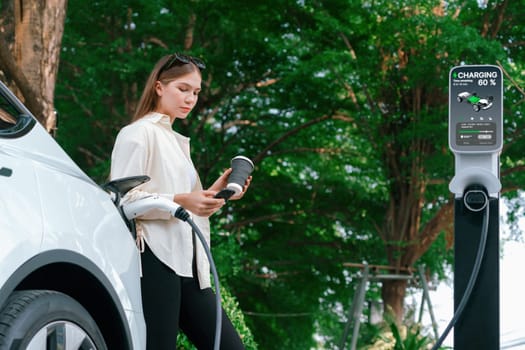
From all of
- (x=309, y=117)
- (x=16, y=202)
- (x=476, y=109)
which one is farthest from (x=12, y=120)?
(x=309, y=117)

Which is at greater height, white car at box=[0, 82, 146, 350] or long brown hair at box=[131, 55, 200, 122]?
long brown hair at box=[131, 55, 200, 122]

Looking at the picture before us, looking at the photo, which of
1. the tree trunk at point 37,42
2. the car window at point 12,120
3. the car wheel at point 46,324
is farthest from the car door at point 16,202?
the tree trunk at point 37,42

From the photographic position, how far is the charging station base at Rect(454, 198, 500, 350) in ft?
12.1

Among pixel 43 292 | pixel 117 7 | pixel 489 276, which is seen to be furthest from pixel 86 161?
pixel 43 292

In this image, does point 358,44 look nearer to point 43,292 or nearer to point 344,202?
point 344,202

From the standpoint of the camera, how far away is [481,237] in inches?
146

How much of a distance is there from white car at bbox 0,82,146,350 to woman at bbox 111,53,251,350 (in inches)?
5.9

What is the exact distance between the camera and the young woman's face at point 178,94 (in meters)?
3.20

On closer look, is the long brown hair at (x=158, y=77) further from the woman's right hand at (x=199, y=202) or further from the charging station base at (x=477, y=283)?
the charging station base at (x=477, y=283)

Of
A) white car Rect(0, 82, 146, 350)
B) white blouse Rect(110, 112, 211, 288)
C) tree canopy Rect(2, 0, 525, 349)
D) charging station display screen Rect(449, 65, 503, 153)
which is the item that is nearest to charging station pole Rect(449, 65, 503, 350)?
charging station display screen Rect(449, 65, 503, 153)

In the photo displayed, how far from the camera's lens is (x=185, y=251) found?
3049mm

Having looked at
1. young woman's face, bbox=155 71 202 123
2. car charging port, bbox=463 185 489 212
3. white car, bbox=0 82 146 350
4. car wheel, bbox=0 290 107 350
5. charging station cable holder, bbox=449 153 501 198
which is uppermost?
young woman's face, bbox=155 71 202 123

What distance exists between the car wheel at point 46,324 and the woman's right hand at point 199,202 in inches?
24.7

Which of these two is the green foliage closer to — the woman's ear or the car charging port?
the car charging port
